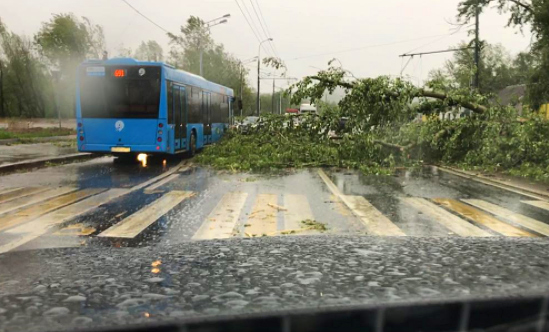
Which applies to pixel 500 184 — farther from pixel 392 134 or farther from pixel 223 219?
pixel 223 219

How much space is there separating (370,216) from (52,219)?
525 cm

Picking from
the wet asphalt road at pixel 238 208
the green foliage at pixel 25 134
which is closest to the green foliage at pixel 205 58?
the green foliage at pixel 25 134

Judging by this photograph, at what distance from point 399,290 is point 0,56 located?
225 ft

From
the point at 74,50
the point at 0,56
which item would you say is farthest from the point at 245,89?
the point at 0,56

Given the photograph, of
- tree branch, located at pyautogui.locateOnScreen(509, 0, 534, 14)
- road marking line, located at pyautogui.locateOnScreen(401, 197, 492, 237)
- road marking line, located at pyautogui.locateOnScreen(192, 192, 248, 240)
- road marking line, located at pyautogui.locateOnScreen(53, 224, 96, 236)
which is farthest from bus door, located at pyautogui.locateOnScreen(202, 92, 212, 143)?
tree branch, located at pyautogui.locateOnScreen(509, 0, 534, 14)

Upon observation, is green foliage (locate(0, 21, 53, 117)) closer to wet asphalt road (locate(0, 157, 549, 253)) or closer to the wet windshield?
the wet windshield

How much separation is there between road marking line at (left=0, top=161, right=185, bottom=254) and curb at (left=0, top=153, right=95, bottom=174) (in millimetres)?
5151

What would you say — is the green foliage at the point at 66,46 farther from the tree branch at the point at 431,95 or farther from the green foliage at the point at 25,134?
the tree branch at the point at 431,95

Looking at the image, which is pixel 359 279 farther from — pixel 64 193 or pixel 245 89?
pixel 245 89

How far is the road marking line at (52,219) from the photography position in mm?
6379

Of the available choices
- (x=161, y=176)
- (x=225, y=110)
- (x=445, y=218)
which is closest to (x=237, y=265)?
(x=445, y=218)

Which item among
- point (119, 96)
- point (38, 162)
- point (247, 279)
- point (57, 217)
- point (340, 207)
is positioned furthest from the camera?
point (119, 96)

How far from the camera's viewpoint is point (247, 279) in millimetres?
1904

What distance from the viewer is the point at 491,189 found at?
1234cm
